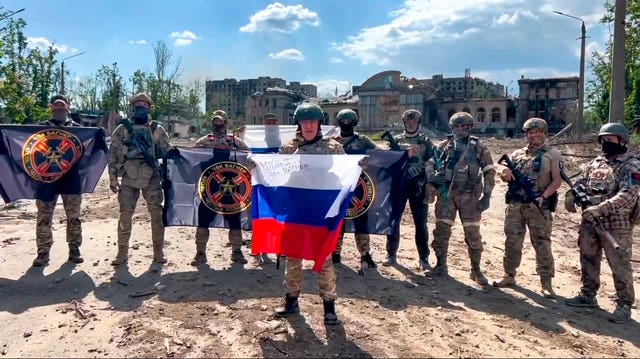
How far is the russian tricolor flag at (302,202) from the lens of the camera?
4.77m

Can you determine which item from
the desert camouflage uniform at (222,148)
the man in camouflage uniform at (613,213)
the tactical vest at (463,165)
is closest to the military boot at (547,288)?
the man in camouflage uniform at (613,213)

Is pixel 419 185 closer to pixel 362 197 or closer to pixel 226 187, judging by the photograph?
pixel 362 197

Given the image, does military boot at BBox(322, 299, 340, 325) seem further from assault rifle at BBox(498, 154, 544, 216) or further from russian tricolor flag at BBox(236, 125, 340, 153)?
russian tricolor flag at BBox(236, 125, 340, 153)

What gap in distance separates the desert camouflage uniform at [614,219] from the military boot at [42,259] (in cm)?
800

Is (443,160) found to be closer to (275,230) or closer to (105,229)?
(275,230)

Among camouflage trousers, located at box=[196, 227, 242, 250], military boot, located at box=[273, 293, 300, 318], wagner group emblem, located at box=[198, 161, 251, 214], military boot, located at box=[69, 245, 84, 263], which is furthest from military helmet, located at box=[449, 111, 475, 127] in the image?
military boot, located at box=[69, 245, 84, 263]

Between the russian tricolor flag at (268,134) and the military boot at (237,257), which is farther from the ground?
the russian tricolor flag at (268,134)

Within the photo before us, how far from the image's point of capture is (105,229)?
952 centimetres

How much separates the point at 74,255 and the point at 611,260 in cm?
790

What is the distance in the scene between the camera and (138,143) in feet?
22.7

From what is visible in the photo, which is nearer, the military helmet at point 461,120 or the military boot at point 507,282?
the military boot at point 507,282

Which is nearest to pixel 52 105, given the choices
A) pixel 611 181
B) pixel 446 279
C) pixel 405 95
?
pixel 446 279

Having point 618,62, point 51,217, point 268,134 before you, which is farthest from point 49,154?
point 618,62

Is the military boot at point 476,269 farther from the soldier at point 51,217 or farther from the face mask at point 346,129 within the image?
the soldier at point 51,217
